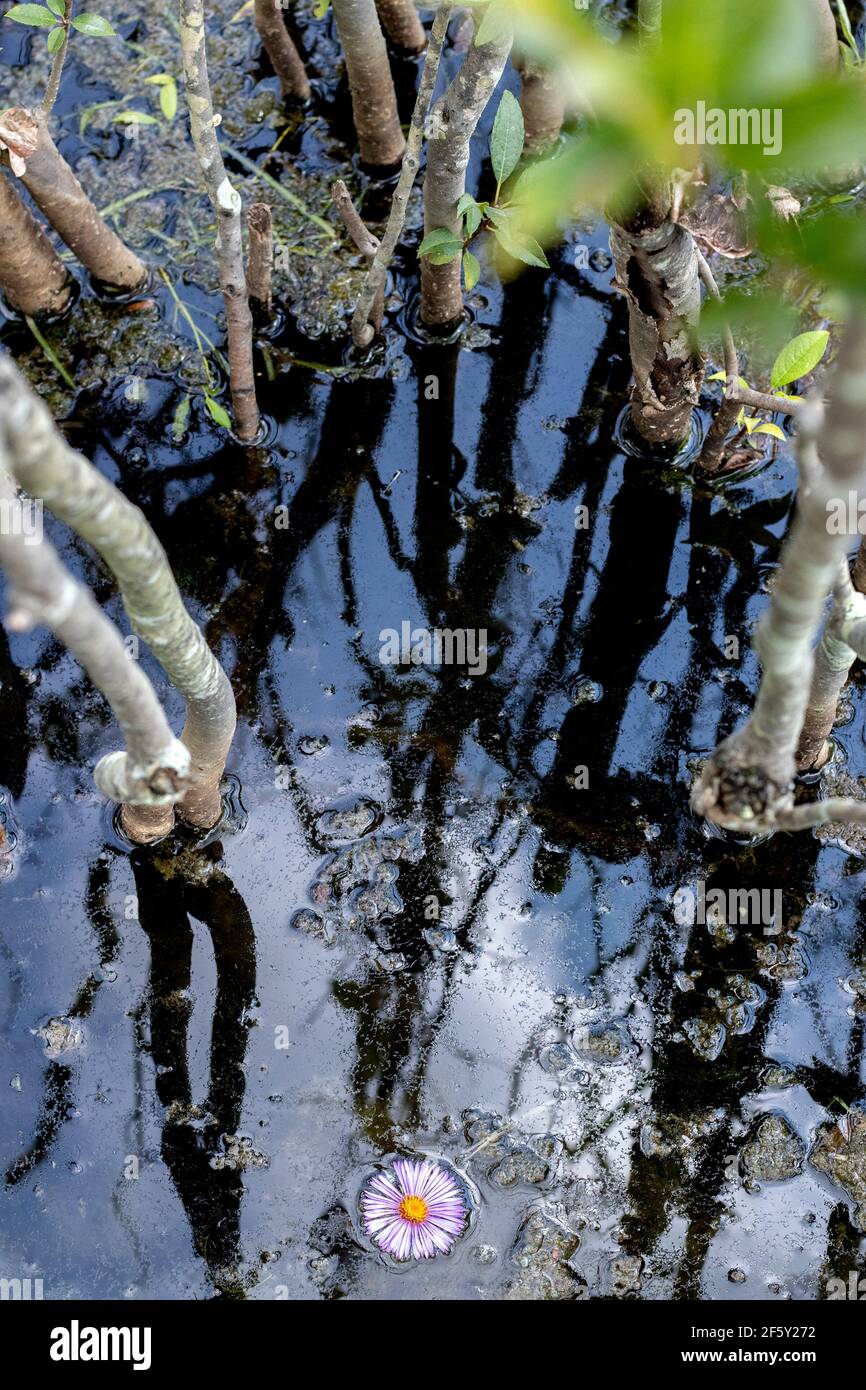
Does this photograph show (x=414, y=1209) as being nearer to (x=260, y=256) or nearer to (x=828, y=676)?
(x=828, y=676)

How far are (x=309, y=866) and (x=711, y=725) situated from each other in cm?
130

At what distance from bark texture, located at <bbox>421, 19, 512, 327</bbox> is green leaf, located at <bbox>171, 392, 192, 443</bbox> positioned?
92 centimetres

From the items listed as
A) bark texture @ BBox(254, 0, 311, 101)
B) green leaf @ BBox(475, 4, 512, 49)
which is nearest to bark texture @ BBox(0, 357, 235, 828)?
green leaf @ BBox(475, 4, 512, 49)

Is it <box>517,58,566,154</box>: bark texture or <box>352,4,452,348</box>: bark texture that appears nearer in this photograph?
<box>352,4,452,348</box>: bark texture

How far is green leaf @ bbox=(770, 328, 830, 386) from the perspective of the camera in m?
2.97

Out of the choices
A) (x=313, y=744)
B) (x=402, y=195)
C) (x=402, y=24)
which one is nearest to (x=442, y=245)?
(x=402, y=195)

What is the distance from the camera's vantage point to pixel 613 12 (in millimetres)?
4727

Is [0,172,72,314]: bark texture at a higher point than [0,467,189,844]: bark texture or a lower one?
higher

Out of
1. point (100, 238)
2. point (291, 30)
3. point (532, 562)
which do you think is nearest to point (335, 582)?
point (532, 562)

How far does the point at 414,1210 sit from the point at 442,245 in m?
2.70

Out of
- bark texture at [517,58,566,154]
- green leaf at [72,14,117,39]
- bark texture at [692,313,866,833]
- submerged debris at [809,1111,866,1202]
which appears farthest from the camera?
bark texture at [517,58,566,154]

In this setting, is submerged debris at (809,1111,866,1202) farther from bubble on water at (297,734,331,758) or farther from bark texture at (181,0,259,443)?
bark texture at (181,0,259,443)

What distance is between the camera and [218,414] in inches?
155

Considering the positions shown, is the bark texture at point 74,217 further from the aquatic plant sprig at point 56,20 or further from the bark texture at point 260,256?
the bark texture at point 260,256
